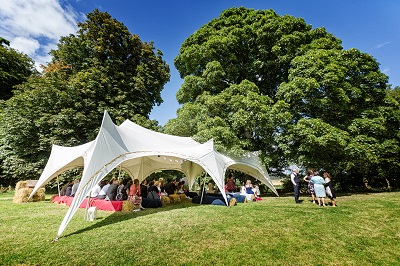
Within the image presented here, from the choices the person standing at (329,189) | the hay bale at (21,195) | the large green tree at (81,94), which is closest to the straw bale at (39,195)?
the hay bale at (21,195)

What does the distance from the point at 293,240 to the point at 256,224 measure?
54.4 inches

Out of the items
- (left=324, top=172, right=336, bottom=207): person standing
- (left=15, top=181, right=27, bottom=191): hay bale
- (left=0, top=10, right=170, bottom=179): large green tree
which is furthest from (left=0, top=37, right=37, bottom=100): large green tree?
(left=324, top=172, right=336, bottom=207): person standing

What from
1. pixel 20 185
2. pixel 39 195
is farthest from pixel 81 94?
pixel 39 195

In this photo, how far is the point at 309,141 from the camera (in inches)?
419

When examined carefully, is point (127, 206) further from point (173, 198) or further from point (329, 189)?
point (329, 189)

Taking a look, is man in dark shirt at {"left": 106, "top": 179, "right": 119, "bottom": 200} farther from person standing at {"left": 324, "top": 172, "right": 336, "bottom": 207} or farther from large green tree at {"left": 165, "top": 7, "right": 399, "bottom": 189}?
person standing at {"left": 324, "top": 172, "right": 336, "bottom": 207}

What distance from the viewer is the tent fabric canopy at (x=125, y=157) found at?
240 inches

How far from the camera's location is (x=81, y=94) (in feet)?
56.7

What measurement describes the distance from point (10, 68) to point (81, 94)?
1434 cm

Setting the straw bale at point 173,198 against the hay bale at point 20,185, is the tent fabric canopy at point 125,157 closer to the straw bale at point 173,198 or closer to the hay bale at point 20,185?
the hay bale at point 20,185

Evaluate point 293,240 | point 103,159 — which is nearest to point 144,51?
point 103,159

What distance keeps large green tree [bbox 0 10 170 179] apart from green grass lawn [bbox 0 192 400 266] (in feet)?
37.0

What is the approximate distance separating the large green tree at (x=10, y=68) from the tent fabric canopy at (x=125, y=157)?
749 inches

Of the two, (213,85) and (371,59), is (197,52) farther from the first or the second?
(371,59)
